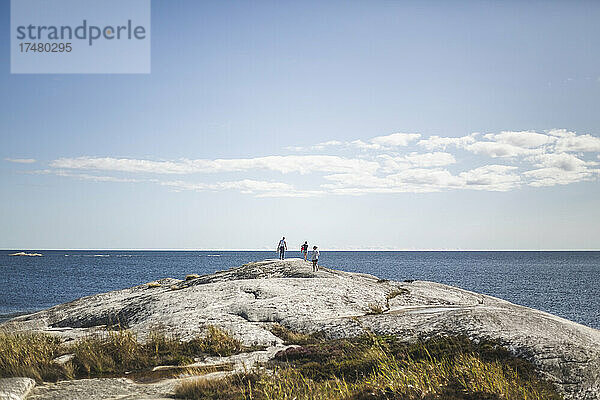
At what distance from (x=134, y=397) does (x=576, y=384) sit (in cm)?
1131

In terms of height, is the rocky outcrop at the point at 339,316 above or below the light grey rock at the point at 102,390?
above

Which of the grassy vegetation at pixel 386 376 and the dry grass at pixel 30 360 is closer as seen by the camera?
the grassy vegetation at pixel 386 376

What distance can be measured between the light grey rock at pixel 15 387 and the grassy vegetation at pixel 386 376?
3.92 meters

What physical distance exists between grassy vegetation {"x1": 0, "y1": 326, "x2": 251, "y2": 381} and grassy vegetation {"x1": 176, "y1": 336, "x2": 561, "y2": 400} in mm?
2922

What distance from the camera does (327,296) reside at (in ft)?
86.7

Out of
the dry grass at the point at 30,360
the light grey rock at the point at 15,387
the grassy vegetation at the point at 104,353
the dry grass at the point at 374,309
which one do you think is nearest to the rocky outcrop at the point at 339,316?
the dry grass at the point at 374,309

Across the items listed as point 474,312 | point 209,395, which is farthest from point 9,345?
point 474,312

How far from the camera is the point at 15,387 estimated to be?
1295 centimetres

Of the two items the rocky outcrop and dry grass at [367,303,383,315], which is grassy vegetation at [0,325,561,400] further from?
dry grass at [367,303,383,315]

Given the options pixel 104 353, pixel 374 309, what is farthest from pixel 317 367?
pixel 374 309

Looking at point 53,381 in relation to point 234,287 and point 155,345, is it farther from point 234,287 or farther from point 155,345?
point 234,287

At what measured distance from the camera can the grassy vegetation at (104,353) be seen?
15.1 metres

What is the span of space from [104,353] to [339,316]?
34.4ft

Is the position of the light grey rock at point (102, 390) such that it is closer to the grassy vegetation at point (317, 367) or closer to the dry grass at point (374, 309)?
the grassy vegetation at point (317, 367)
